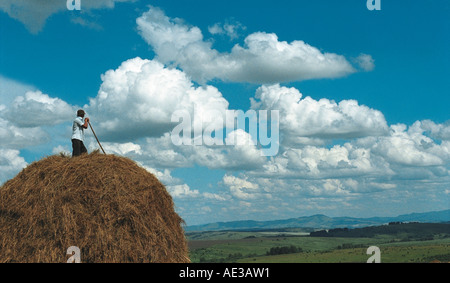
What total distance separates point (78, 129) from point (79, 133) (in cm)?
14

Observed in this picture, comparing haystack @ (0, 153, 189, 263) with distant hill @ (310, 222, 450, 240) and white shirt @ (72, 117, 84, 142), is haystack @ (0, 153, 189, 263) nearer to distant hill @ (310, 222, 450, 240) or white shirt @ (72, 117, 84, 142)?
white shirt @ (72, 117, 84, 142)

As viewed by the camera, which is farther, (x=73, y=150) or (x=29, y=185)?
(x=73, y=150)

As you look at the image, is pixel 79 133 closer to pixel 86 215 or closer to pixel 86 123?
pixel 86 123

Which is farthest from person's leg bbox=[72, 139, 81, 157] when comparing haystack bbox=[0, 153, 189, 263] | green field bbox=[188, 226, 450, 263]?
green field bbox=[188, 226, 450, 263]

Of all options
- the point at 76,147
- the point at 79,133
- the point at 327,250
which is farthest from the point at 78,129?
the point at 327,250

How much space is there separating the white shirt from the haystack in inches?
48.2

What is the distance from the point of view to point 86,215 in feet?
39.9

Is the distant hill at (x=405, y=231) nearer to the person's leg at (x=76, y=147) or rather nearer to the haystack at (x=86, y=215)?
the person's leg at (x=76, y=147)
